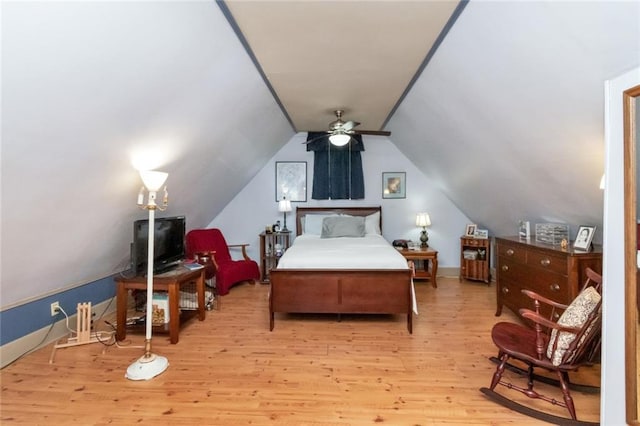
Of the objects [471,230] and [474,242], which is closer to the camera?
[474,242]

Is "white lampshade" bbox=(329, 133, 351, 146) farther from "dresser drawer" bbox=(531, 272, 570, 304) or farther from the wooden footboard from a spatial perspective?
"dresser drawer" bbox=(531, 272, 570, 304)

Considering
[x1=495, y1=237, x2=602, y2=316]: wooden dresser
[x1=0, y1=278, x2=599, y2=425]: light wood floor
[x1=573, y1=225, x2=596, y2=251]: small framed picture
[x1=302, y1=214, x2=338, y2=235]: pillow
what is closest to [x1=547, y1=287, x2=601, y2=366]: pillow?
[x1=0, y1=278, x2=599, y2=425]: light wood floor

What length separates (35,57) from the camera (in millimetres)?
1322

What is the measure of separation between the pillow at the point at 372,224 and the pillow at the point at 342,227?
8.3 inches

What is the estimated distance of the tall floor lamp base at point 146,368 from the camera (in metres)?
2.11

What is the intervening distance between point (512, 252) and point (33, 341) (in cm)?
456

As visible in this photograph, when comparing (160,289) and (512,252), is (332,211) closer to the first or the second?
(512,252)

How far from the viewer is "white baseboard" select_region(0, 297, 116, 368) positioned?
2273 millimetres

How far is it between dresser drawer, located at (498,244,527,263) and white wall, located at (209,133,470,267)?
1.79 meters

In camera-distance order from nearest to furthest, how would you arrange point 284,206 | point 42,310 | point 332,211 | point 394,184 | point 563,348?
1. point 563,348
2. point 42,310
3. point 284,206
4. point 332,211
5. point 394,184

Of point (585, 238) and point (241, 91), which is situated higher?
point (241, 91)

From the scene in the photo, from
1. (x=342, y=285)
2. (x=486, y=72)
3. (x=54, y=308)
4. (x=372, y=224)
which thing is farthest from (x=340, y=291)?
(x=54, y=308)

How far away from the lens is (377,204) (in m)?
5.08

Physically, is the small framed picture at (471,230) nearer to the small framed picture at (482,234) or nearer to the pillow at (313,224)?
the small framed picture at (482,234)
